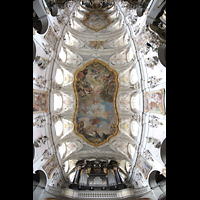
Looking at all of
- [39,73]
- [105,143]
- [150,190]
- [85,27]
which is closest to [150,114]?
[150,190]

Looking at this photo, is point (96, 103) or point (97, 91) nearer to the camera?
point (97, 91)

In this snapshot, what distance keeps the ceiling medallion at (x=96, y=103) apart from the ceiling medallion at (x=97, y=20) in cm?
330

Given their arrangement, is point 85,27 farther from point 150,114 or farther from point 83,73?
point 150,114

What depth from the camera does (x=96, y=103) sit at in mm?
14969

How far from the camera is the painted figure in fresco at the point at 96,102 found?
14.6 metres

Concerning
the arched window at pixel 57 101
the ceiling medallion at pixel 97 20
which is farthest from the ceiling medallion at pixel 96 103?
the ceiling medallion at pixel 97 20

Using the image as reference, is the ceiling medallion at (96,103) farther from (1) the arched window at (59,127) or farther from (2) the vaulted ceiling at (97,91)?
(1) the arched window at (59,127)

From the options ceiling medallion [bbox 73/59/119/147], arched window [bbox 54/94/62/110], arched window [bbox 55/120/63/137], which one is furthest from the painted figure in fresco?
arched window [bbox 54/94/62/110]

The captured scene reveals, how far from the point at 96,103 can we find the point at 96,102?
11cm

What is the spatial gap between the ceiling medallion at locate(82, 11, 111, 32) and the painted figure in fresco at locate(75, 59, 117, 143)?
3.67 metres

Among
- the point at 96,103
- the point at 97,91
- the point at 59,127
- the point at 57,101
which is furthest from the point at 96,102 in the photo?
the point at 59,127

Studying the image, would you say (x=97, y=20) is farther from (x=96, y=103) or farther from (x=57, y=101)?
(x=57, y=101)

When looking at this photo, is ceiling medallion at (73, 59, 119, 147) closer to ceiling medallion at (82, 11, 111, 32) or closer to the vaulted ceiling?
the vaulted ceiling
